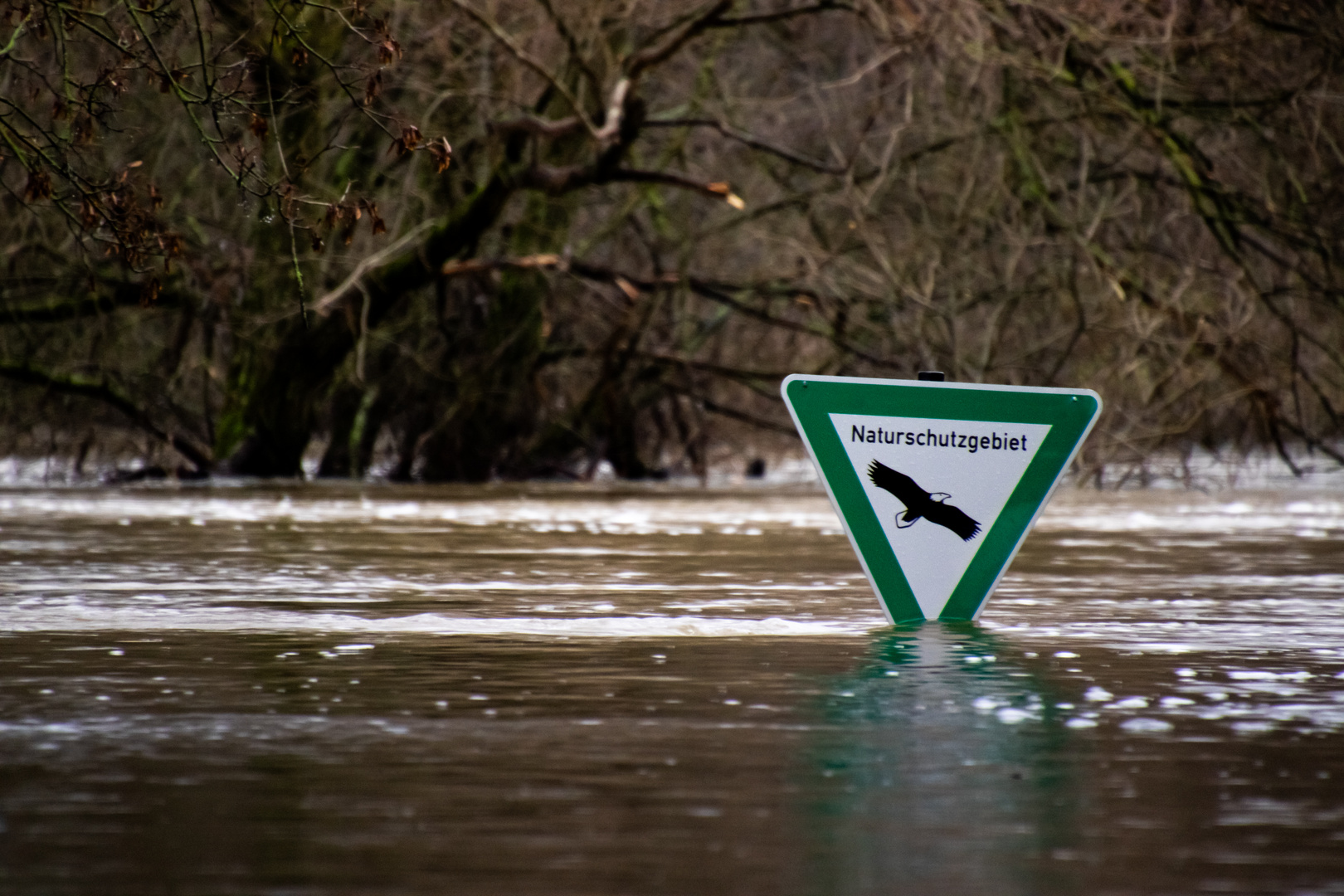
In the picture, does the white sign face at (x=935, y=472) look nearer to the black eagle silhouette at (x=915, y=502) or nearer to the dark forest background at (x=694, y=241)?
the black eagle silhouette at (x=915, y=502)

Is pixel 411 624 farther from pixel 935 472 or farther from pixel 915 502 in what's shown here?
pixel 935 472

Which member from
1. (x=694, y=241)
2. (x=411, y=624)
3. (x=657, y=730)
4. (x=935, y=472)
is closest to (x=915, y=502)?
(x=935, y=472)

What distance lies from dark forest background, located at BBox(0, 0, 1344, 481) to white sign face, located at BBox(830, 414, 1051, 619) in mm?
12268

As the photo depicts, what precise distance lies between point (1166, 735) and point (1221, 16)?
17.5 metres

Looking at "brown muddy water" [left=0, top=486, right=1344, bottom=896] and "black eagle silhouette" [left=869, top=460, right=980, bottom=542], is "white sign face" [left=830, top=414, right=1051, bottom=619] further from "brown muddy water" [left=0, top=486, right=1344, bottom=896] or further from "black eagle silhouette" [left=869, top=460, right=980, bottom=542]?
"brown muddy water" [left=0, top=486, right=1344, bottom=896]

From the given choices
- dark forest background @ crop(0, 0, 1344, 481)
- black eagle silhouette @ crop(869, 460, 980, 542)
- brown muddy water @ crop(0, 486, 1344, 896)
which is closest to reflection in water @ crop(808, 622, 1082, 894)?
brown muddy water @ crop(0, 486, 1344, 896)

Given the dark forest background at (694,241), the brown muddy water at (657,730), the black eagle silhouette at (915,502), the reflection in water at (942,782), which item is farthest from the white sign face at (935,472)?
the dark forest background at (694,241)

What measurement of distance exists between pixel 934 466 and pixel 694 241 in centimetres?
2062

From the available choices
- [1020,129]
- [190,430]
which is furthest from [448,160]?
[190,430]

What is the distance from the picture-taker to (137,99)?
27094 millimetres

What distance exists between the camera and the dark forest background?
25.1m

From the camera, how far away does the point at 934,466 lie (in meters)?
10.8

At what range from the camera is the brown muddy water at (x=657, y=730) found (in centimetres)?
539

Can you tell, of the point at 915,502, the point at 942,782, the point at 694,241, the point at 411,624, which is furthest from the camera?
the point at 694,241
